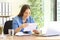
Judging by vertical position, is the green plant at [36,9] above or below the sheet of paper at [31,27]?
above

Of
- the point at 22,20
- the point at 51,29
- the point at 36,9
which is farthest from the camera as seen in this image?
the point at 36,9

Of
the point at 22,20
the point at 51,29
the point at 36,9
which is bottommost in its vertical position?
the point at 51,29

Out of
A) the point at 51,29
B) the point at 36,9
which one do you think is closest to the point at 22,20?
the point at 51,29

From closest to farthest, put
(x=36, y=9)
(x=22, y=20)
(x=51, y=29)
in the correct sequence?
(x=51, y=29) < (x=22, y=20) < (x=36, y=9)

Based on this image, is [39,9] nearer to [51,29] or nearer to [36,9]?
[36,9]

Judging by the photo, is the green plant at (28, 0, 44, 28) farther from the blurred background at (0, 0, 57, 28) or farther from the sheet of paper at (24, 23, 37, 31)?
the sheet of paper at (24, 23, 37, 31)

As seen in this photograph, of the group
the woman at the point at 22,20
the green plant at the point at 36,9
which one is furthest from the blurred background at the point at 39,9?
the woman at the point at 22,20

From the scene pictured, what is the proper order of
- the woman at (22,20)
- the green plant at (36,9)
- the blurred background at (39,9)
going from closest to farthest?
the woman at (22,20)
the blurred background at (39,9)
the green plant at (36,9)

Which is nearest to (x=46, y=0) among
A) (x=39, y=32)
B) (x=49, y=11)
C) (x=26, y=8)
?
(x=49, y=11)

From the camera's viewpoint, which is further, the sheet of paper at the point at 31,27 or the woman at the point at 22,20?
the woman at the point at 22,20

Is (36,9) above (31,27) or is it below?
above

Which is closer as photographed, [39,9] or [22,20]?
[22,20]

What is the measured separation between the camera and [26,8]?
9.63 feet

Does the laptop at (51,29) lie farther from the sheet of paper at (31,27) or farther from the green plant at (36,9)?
the green plant at (36,9)
